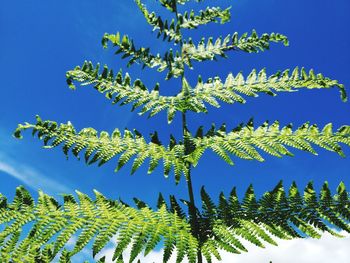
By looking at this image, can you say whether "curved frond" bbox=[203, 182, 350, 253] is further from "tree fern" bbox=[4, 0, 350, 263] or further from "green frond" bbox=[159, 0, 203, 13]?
"green frond" bbox=[159, 0, 203, 13]

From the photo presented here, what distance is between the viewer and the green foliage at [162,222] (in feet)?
8.89

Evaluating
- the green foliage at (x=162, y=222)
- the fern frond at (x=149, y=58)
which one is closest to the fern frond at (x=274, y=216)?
the green foliage at (x=162, y=222)

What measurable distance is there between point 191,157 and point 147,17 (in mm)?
2028

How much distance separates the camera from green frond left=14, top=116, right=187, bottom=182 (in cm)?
322

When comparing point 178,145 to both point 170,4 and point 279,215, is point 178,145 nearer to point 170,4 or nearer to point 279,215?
point 279,215

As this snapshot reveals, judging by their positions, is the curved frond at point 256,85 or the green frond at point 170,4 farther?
the green frond at point 170,4

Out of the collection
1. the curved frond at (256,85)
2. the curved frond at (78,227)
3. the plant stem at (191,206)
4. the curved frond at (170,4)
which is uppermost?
the curved frond at (170,4)

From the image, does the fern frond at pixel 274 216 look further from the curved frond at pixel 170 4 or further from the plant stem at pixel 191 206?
the curved frond at pixel 170 4

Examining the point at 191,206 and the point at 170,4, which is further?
the point at 170,4

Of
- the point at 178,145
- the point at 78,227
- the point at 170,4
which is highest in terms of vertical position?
the point at 170,4

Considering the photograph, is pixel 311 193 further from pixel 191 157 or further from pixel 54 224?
pixel 54 224

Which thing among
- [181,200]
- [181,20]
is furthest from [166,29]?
[181,200]

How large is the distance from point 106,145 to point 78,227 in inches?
29.8

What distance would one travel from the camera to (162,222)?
9.47 feet
